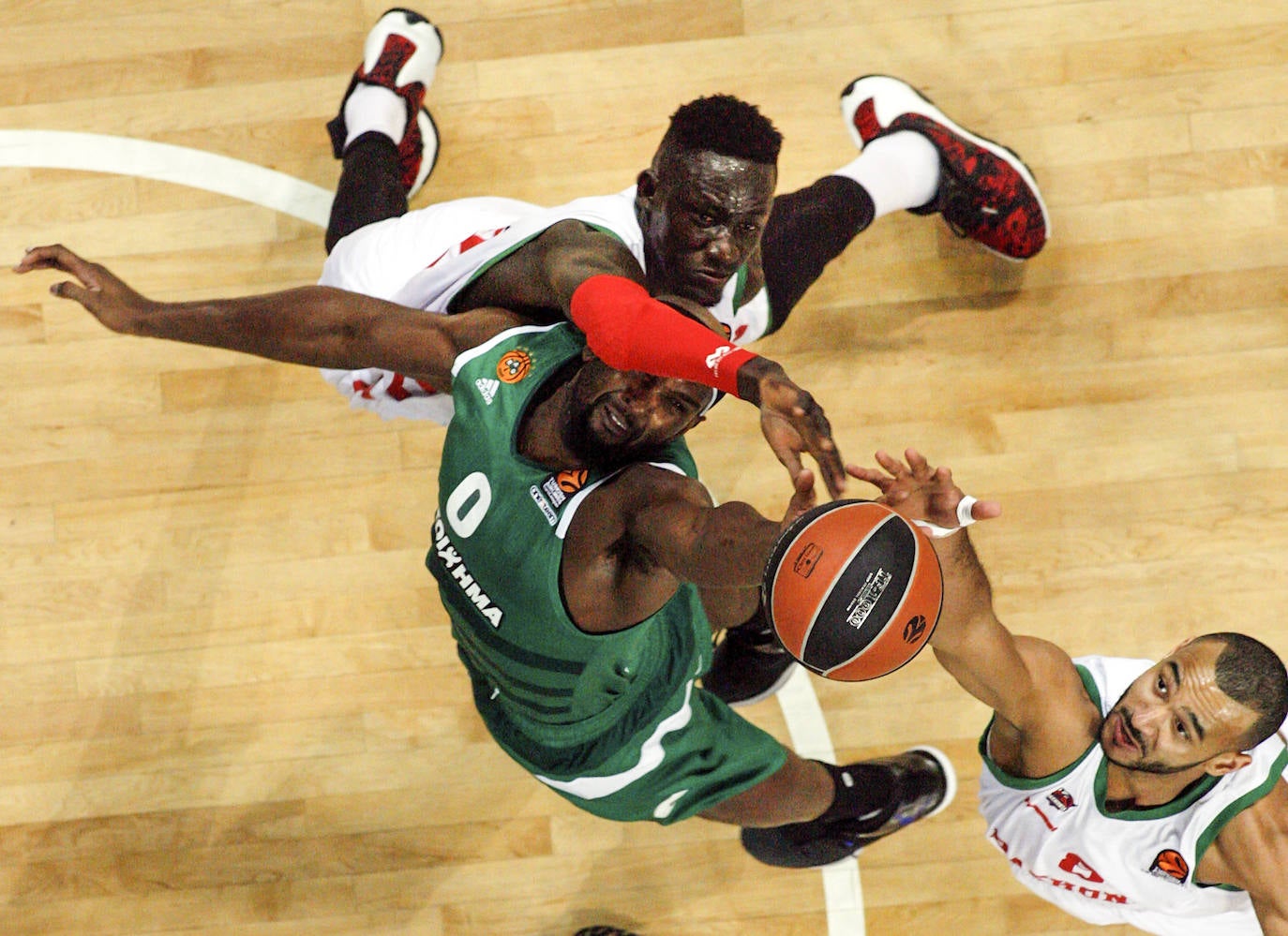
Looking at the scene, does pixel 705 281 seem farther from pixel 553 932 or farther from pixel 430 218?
pixel 553 932

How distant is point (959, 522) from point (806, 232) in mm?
1440

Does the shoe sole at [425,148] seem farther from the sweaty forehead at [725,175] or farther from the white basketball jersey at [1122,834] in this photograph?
the white basketball jersey at [1122,834]

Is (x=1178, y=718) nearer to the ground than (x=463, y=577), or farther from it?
nearer to the ground

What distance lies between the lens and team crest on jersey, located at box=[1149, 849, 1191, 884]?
304 centimetres

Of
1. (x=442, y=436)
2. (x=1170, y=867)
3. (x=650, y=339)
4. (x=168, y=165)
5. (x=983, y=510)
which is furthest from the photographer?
(x=168, y=165)

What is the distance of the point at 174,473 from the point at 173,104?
→ 125 centimetres

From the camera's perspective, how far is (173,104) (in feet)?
13.3

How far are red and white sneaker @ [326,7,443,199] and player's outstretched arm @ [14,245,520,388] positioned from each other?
115cm

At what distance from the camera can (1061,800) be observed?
3104 mm

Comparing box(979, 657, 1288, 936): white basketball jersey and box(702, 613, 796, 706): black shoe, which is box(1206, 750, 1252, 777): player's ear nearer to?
box(979, 657, 1288, 936): white basketball jersey

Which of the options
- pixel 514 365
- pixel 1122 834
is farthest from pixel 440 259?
pixel 1122 834

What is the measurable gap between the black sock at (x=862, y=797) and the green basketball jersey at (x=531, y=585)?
0.78 meters

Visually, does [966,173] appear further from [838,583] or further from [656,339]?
[838,583]

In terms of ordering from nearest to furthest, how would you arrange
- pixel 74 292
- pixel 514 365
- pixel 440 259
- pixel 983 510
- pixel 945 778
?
pixel 983 510 → pixel 514 365 → pixel 74 292 → pixel 440 259 → pixel 945 778
